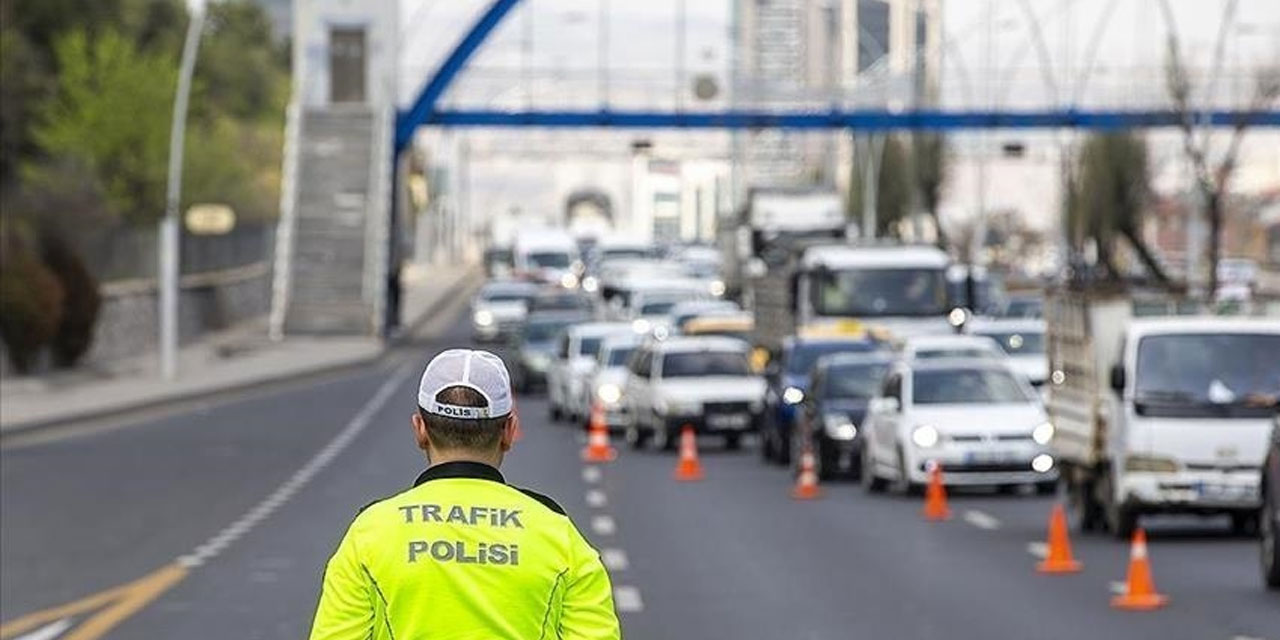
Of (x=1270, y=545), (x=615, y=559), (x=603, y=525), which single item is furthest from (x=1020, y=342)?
(x=1270, y=545)

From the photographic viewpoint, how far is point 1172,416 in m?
25.3

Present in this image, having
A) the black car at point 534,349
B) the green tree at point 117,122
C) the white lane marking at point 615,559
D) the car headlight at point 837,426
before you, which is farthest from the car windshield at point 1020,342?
the green tree at point 117,122

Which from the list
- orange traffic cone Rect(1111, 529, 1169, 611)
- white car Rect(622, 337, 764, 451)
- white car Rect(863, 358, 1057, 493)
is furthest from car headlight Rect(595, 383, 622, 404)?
orange traffic cone Rect(1111, 529, 1169, 611)

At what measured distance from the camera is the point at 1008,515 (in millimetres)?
29531

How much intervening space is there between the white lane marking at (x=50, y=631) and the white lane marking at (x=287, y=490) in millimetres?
4408

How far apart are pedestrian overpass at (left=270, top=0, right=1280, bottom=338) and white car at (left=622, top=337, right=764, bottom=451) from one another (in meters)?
40.2

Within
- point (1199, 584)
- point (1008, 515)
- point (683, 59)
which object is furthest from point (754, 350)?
point (683, 59)

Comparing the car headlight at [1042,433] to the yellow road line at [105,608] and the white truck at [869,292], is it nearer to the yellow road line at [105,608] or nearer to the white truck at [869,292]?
the yellow road line at [105,608]

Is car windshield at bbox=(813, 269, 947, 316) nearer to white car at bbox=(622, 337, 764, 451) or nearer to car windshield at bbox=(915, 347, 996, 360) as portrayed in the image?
white car at bbox=(622, 337, 764, 451)

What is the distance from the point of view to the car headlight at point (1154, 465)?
2500cm

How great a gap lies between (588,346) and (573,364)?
2.18 meters

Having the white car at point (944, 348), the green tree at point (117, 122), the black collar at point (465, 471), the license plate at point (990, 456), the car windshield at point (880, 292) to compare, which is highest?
the green tree at point (117, 122)

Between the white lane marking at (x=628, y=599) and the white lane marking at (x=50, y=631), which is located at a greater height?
the white lane marking at (x=50, y=631)

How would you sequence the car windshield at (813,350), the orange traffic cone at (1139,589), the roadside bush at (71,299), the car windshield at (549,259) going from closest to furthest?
the orange traffic cone at (1139,589) → the car windshield at (813,350) → the roadside bush at (71,299) → the car windshield at (549,259)
